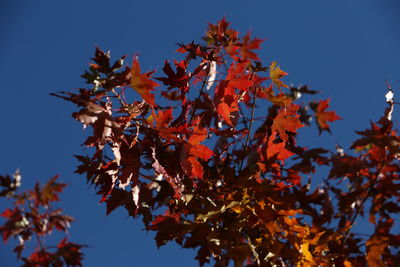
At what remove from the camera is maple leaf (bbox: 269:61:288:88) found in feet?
8.14

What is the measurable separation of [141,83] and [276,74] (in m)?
1.09

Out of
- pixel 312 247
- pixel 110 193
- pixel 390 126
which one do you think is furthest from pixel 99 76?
pixel 390 126

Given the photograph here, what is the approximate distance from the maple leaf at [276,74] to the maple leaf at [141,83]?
1.01 m

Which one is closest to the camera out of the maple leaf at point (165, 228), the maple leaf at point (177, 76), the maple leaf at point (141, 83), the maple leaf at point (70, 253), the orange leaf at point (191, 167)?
the maple leaf at point (141, 83)

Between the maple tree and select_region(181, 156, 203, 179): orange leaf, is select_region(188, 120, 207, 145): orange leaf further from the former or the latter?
the maple tree

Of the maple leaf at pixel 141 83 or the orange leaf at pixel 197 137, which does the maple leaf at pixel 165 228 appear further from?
the maple leaf at pixel 141 83

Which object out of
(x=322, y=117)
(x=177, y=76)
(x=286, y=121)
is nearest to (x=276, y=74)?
(x=286, y=121)

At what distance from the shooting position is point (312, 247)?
7.85ft

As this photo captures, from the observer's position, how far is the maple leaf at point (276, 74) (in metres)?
2.48

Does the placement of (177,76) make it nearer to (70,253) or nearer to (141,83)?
(141,83)

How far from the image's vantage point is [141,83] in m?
1.75

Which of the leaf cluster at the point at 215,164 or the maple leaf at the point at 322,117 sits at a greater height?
the maple leaf at the point at 322,117

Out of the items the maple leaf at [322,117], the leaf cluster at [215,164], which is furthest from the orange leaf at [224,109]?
the maple leaf at [322,117]

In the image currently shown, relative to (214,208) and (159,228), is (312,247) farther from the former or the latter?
(159,228)
